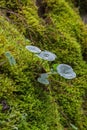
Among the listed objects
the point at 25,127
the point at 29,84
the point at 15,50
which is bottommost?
the point at 25,127

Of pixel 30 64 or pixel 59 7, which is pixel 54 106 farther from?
pixel 59 7

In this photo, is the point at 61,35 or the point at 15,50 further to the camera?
the point at 61,35

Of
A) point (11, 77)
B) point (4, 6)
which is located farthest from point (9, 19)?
point (11, 77)

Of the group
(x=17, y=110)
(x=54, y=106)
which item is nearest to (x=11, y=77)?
(x=17, y=110)

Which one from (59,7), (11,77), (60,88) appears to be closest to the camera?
(11,77)

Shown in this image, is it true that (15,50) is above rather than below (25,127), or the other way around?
above

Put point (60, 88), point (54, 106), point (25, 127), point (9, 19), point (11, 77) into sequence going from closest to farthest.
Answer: point (25, 127), point (11, 77), point (54, 106), point (60, 88), point (9, 19)
